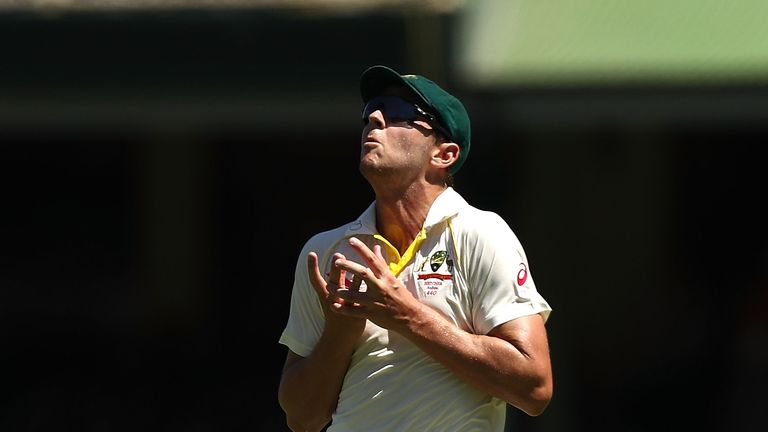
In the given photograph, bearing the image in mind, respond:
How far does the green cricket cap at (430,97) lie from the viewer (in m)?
3.20

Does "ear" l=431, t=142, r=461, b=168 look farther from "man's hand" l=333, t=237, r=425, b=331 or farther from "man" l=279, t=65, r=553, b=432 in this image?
"man's hand" l=333, t=237, r=425, b=331

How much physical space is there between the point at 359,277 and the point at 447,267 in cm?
31

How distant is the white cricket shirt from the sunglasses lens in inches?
8.9

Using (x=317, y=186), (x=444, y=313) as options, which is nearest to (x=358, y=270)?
(x=444, y=313)

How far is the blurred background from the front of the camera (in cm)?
661

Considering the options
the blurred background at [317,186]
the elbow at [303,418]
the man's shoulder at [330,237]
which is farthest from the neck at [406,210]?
the blurred background at [317,186]

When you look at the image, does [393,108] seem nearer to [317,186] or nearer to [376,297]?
[376,297]

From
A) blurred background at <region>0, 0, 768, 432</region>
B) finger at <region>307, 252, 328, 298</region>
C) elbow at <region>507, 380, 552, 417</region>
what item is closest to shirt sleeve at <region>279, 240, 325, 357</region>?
finger at <region>307, 252, 328, 298</region>

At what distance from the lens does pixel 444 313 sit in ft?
10.1
